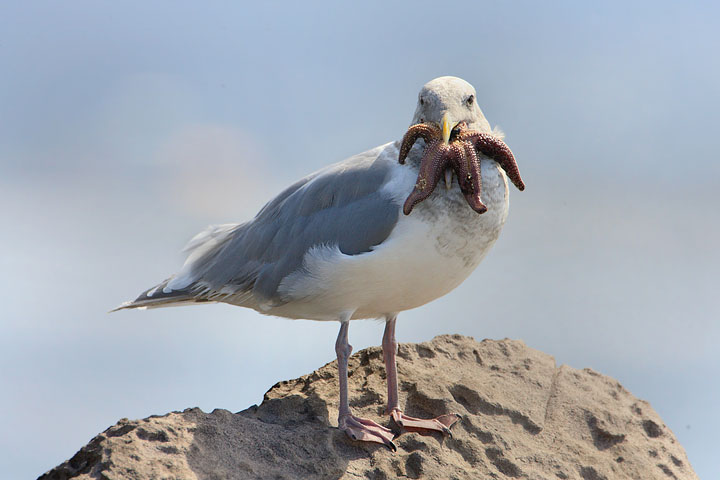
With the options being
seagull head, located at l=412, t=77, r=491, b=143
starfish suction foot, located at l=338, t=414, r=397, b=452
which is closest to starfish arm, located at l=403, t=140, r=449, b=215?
seagull head, located at l=412, t=77, r=491, b=143

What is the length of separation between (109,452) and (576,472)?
3423mm

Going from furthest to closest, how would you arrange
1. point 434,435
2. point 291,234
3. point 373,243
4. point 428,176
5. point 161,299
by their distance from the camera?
1. point 161,299
2. point 291,234
3. point 434,435
4. point 373,243
5. point 428,176

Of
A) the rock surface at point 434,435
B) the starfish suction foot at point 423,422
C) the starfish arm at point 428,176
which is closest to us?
the rock surface at point 434,435

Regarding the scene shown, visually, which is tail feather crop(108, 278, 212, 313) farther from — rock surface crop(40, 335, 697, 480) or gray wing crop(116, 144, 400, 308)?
rock surface crop(40, 335, 697, 480)

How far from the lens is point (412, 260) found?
5.89 m

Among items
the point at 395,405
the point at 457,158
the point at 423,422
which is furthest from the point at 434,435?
the point at 457,158

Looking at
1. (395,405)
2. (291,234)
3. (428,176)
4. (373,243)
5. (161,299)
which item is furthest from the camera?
(161,299)

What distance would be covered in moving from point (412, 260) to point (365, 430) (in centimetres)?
123

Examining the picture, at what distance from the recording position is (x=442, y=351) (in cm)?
757

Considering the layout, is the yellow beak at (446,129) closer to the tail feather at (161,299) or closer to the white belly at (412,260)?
the white belly at (412,260)

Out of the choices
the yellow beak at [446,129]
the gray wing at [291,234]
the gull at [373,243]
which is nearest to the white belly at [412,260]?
the gull at [373,243]

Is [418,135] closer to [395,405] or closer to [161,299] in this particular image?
[395,405]

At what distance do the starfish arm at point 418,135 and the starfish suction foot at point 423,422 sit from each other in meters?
1.89

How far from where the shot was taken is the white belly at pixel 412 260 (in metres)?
5.88
